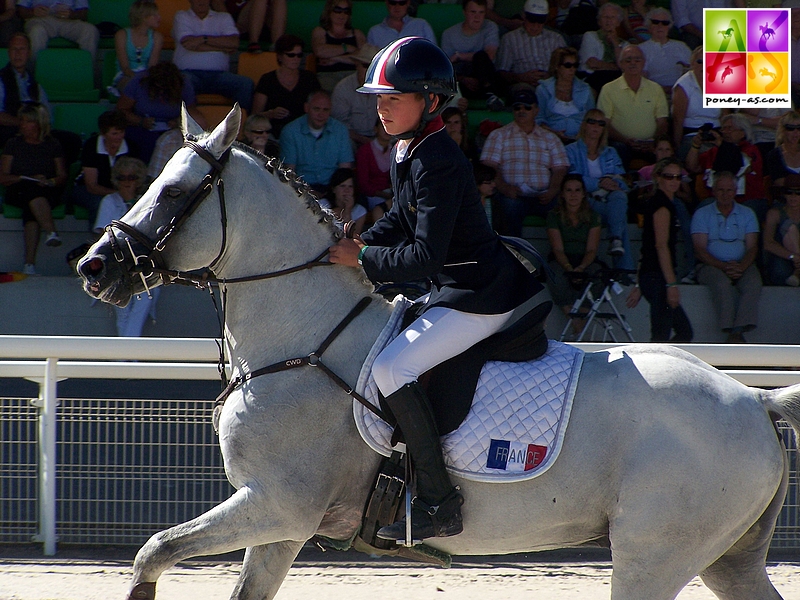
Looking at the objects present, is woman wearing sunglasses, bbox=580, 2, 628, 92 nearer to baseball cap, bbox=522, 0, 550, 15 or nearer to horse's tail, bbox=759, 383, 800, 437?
baseball cap, bbox=522, 0, 550, 15

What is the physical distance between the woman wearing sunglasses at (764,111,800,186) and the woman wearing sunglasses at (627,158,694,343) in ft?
3.69

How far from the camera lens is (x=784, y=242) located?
8797 millimetres

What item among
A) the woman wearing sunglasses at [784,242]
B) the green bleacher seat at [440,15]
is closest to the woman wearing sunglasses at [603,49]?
the green bleacher seat at [440,15]

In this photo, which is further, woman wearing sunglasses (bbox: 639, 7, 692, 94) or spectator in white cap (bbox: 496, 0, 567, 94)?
woman wearing sunglasses (bbox: 639, 7, 692, 94)

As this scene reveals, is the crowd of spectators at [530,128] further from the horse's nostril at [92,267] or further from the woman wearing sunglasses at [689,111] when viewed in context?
the horse's nostril at [92,267]

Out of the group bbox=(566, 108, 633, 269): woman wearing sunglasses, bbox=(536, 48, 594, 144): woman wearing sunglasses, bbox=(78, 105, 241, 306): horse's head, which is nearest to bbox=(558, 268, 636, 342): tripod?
bbox=(566, 108, 633, 269): woman wearing sunglasses

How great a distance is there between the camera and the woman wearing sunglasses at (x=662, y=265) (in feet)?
27.0

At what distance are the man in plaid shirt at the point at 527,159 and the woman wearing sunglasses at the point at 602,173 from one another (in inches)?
8.8

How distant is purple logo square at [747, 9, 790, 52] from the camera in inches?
399

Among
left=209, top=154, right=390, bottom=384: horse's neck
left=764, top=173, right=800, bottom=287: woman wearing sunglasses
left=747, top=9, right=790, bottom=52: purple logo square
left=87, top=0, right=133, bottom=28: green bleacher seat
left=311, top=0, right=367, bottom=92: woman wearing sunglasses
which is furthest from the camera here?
left=87, top=0, right=133, bottom=28: green bleacher seat

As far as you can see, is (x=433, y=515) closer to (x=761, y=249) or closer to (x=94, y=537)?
(x=94, y=537)

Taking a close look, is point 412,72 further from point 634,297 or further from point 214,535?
point 634,297

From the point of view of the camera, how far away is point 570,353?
3676mm

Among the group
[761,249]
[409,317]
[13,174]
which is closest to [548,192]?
[761,249]
